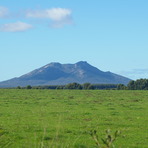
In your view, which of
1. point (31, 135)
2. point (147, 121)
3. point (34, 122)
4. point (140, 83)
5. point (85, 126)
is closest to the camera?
point (31, 135)

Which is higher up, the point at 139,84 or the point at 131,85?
the point at 139,84

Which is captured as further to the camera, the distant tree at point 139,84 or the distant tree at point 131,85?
the distant tree at point 139,84

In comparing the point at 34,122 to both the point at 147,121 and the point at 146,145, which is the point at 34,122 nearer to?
the point at 147,121

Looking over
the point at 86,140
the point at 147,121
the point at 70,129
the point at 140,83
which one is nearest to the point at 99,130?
the point at 70,129

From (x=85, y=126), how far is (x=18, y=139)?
4.37m

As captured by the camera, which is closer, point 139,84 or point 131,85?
point 131,85

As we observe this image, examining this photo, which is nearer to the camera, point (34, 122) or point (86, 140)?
point (86, 140)

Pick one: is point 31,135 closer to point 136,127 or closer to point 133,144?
point 133,144

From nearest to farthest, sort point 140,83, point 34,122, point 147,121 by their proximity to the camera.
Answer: point 34,122 < point 147,121 < point 140,83

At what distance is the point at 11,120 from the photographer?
68.5 feet

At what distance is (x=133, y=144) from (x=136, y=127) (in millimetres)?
4404

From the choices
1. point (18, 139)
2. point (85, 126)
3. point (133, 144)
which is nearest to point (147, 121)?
point (85, 126)

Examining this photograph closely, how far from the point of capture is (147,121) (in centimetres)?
2112

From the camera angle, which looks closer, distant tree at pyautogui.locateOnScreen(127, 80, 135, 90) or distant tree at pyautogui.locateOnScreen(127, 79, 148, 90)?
distant tree at pyautogui.locateOnScreen(127, 80, 135, 90)
